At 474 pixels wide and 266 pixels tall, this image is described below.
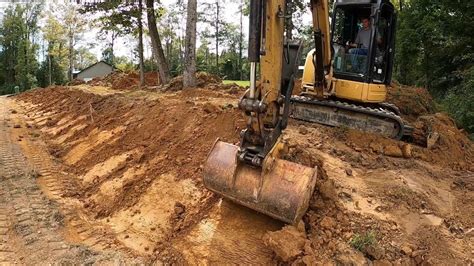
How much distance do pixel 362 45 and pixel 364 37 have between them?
154mm

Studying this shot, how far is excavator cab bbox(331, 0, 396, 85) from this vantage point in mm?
7348

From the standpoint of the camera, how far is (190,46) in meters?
11.1

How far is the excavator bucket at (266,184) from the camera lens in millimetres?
4102

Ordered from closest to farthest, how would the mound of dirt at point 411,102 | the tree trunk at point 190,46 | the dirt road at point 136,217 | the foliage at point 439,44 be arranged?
the dirt road at point 136,217
the mound of dirt at point 411,102
the tree trunk at point 190,46
the foliage at point 439,44

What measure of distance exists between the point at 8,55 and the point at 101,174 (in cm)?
5115

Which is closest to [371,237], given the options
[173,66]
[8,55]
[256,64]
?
[256,64]

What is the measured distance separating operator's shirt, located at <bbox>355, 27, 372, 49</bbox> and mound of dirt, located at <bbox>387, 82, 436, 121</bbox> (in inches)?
133

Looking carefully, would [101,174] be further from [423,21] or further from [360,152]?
[423,21]

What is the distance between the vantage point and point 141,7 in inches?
537

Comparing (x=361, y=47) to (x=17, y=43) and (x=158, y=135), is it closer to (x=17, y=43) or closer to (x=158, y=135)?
(x=158, y=135)

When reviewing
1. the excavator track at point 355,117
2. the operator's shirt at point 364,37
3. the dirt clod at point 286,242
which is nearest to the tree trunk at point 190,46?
the excavator track at point 355,117

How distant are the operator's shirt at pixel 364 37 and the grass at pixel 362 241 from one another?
4332 mm

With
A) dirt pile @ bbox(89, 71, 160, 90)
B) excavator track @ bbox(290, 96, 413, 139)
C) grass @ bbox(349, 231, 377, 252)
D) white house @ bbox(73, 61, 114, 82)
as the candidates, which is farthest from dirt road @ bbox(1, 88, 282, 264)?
white house @ bbox(73, 61, 114, 82)

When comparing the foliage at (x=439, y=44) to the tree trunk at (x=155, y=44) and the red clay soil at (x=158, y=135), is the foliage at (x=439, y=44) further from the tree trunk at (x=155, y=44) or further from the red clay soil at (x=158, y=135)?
the tree trunk at (x=155, y=44)
